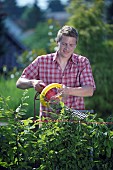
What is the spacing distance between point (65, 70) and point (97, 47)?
6.28m

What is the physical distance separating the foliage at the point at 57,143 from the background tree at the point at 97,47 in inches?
243

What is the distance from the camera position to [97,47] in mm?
10477

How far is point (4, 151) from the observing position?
12.2 ft

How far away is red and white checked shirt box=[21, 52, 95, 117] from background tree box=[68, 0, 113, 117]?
5.59m

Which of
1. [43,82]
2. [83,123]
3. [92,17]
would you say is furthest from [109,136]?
[92,17]

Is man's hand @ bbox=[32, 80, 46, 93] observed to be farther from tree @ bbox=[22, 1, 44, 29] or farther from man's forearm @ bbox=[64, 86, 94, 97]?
tree @ bbox=[22, 1, 44, 29]

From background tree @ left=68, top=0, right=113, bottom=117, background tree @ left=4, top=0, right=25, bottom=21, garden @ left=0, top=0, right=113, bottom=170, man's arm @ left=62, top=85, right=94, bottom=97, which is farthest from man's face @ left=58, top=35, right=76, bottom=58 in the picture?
background tree @ left=4, top=0, right=25, bottom=21

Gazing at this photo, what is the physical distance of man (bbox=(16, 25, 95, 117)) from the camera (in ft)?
13.6

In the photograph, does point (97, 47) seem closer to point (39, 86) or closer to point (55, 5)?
point (39, 86)

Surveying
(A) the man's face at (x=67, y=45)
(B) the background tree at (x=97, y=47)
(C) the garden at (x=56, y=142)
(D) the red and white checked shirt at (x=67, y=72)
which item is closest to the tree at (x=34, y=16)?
(B) the background tree at (x=97, y=47)

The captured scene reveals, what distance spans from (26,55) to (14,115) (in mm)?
8023

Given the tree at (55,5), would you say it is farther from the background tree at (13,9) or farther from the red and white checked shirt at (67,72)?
the red and white checked shirt at (67,72)

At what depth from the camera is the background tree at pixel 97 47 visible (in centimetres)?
1001

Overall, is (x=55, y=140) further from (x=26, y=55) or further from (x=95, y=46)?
(x=26, y=55)
